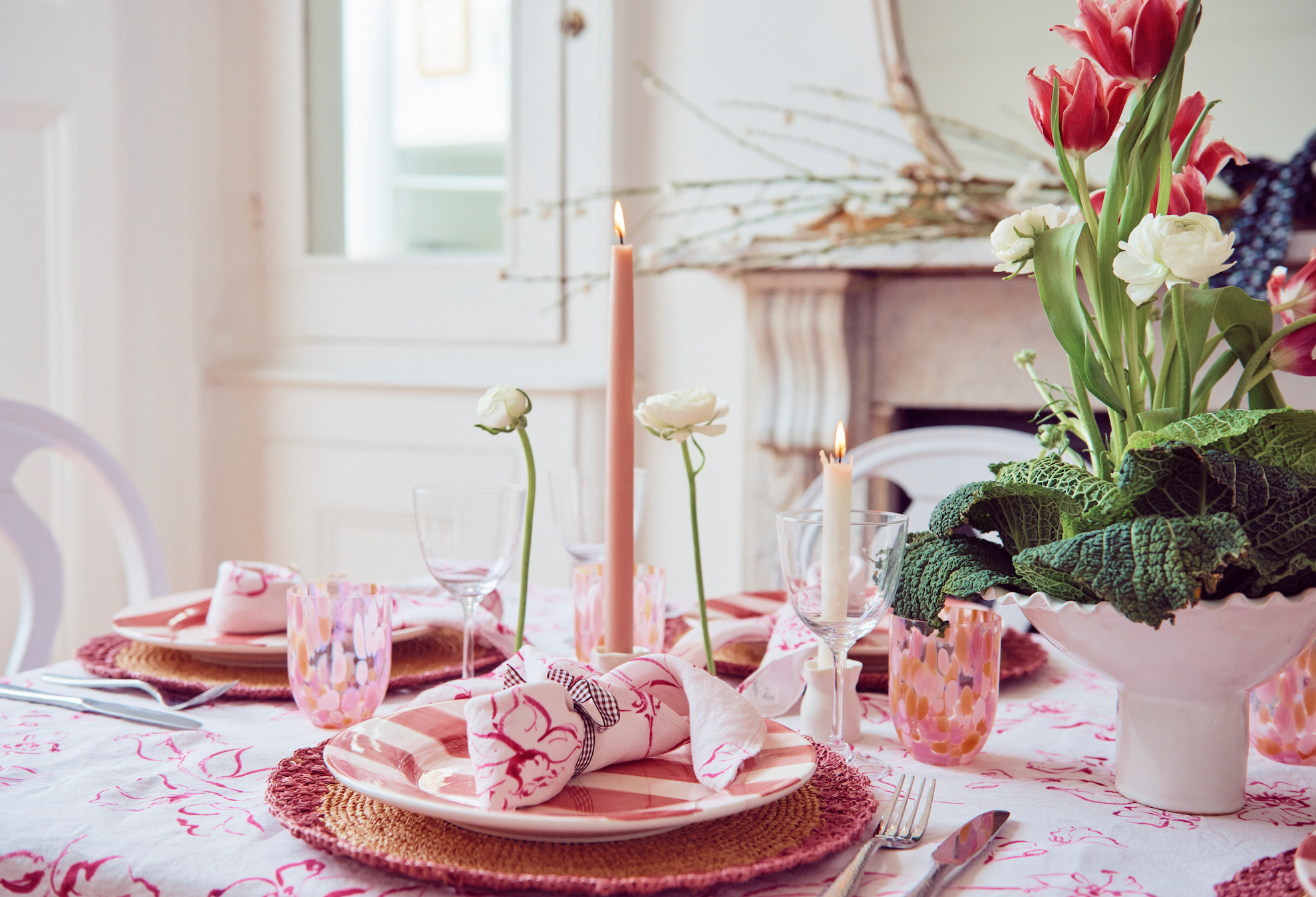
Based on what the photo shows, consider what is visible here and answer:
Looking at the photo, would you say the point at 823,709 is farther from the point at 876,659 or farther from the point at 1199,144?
the point at 1199,144

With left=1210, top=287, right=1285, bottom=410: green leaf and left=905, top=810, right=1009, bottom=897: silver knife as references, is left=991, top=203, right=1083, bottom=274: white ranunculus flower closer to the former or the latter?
left=1210, top=287, right=1285, bottom=410: green leaf

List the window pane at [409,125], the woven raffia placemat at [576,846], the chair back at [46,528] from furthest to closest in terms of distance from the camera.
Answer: the window pane at [409,125] → the chair back at [46,528] → the woven raffia placemat at [576,846]

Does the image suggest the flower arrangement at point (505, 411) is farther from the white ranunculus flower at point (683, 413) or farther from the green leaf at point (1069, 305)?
the green leaf at point (1069, 305)

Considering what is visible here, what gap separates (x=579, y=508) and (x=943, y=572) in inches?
14.8

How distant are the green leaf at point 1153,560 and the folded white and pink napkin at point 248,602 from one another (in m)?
0.61

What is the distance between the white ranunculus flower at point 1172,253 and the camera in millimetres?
537

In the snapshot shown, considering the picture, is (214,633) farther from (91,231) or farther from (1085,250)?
(91,231)

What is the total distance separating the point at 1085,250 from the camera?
62cm

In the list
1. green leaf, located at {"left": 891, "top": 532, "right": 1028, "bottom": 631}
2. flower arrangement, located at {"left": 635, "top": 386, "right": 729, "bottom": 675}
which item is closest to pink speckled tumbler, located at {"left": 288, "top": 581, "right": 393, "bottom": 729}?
flower arrangement, located at {"left": 635, "top": 386, "right": 729, "bottom": 675}

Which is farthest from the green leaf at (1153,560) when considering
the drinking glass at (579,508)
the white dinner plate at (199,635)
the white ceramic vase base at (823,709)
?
the white dinner plate at (199,635)

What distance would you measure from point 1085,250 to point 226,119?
7.18 ft

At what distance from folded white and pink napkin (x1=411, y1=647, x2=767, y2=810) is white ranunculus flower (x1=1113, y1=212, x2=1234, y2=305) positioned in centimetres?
29

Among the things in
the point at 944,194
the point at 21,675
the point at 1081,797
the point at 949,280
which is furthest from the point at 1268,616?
the point at 949,280

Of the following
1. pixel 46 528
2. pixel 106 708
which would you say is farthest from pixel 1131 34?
pixel 46 528
